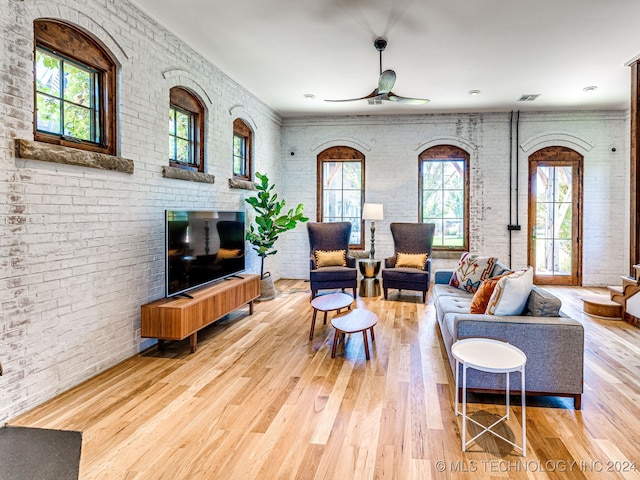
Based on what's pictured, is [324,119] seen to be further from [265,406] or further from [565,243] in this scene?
[265,406]

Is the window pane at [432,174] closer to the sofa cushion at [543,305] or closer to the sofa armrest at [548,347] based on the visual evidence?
the sofa cushion at [543,305]

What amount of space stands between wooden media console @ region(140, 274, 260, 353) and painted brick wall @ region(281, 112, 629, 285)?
3.60m

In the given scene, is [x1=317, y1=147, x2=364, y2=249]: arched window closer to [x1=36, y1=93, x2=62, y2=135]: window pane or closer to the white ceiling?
the white ceiling

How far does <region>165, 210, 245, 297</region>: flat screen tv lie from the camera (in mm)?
3586

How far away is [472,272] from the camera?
4.34 meters

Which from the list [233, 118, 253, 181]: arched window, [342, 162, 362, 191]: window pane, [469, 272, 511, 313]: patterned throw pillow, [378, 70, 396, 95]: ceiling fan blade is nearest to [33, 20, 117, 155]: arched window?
[378, 70, 396, 95]: ceiling fan blade

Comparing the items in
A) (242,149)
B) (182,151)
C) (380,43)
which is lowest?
(182,151)

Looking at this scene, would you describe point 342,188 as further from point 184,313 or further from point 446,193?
point 184,313

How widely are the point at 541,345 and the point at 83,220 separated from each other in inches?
131

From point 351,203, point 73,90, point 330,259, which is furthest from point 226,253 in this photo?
point 351,203

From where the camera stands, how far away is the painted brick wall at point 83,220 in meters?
2.44

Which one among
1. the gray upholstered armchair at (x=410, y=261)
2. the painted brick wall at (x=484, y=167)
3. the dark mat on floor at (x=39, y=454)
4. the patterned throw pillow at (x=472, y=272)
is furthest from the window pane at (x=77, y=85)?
the painted brick wall at (x=484, y=167)

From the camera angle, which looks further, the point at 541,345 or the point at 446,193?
the point at 446,193

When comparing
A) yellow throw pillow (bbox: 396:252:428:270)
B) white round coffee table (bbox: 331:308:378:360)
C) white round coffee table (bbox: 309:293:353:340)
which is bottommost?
white round coffee table (bbox: 331:308:378:360)
